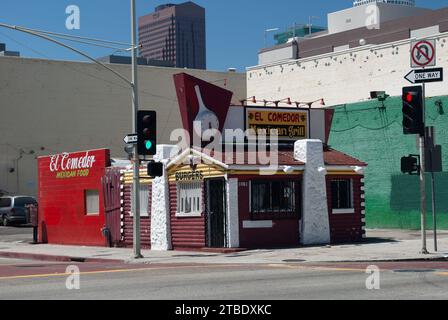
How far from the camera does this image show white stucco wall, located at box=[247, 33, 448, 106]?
1465 inches

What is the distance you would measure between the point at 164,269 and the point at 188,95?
25.3ft

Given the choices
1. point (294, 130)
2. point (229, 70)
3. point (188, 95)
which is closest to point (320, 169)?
point (294, 130)

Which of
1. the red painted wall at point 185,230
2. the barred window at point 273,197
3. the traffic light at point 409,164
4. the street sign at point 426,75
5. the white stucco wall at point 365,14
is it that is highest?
the white stucco wall at point 365,14

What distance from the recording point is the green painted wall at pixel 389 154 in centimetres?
3100

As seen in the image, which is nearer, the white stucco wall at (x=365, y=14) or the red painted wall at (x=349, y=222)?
the red painted wall at (x=349, y=222)

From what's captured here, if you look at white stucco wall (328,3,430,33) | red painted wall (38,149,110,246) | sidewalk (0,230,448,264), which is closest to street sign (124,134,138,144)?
sidewalk (0,230,448,264)

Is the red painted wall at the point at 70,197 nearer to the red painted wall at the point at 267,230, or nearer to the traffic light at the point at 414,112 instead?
the red painted wall at the point at 267,230

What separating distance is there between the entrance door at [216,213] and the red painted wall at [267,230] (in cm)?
55

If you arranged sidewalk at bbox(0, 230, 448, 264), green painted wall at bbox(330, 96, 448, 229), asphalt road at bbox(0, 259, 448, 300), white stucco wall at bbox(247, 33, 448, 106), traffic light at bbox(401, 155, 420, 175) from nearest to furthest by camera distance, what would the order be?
asphalt road at bbox(0, 259, 448, 300) < sidewalk at bbox(0, 230, 448, 264) < traffic light at bbox(401, 155, 420, 175) < green painted wall at bbox(330, 96, 448, 229) < white stucco wall at bbox(247, 33, 448, 106)

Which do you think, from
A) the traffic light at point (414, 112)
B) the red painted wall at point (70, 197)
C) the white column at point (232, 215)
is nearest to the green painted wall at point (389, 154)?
the traffic light at point (414, 112)

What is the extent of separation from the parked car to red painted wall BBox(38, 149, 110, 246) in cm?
1121

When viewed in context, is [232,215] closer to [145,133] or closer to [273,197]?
[273,197]

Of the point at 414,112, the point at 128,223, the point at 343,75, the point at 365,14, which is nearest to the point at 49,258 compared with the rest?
the point at 128,223

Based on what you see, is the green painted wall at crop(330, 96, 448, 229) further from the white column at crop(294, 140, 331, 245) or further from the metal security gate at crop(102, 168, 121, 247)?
the metal security gate at crop(102, 168, 121, 247)
